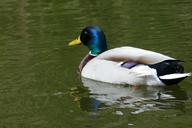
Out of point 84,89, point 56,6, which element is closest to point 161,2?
point 56,6

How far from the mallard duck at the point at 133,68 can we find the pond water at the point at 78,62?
5.3 inches

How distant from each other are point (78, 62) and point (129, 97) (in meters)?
2.46

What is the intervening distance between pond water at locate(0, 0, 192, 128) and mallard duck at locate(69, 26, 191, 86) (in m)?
0.13

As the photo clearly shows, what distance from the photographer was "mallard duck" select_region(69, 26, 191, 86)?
33.8ft

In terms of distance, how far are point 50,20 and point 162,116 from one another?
771 centimetres

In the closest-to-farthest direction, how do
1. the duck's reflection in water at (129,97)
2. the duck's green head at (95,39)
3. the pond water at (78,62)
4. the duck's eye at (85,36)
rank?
the pond water at (78,62) < the duck's reflection in water at (129,97) < the duck's green head at (95,39) < the duck's eye at (85,36)

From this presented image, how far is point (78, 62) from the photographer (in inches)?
491

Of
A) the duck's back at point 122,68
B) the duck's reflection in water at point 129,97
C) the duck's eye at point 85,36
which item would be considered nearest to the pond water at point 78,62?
the duck's reflection in water at point 129,97

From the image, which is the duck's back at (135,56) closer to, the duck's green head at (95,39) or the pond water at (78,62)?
the pond water at (78,62)

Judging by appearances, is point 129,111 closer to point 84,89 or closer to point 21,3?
point 84,89

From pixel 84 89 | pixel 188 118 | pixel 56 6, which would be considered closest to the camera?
pixel 188 118

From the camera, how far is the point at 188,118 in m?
8.80

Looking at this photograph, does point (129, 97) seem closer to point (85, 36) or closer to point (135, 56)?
point (135, 56)

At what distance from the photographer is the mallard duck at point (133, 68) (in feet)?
33.8
